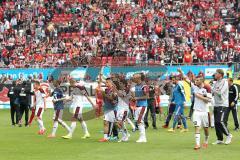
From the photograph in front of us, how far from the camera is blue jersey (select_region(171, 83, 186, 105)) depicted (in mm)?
27375

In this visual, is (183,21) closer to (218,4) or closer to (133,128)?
(218,4)

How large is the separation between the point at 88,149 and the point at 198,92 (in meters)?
3.83

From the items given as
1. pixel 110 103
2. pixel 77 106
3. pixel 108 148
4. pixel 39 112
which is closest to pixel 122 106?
pixel 110 103

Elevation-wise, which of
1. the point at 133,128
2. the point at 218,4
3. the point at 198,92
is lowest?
the point at 133,128

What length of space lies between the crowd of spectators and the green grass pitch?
20333mm

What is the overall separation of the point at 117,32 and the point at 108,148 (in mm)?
31735

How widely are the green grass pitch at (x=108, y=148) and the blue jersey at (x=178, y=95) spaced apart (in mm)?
1321

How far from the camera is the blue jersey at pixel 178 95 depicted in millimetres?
27375

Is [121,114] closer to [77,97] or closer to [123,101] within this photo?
[123,101]

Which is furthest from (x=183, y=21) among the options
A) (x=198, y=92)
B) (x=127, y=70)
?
(x=198, y=92)

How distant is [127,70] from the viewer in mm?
42469

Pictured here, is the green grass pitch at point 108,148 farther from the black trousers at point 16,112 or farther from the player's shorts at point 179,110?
the black trousers at point 16,112

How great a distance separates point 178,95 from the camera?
27.4 metres

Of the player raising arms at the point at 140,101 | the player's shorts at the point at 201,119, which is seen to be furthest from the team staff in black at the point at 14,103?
the player's shorts at the point at 201,119
